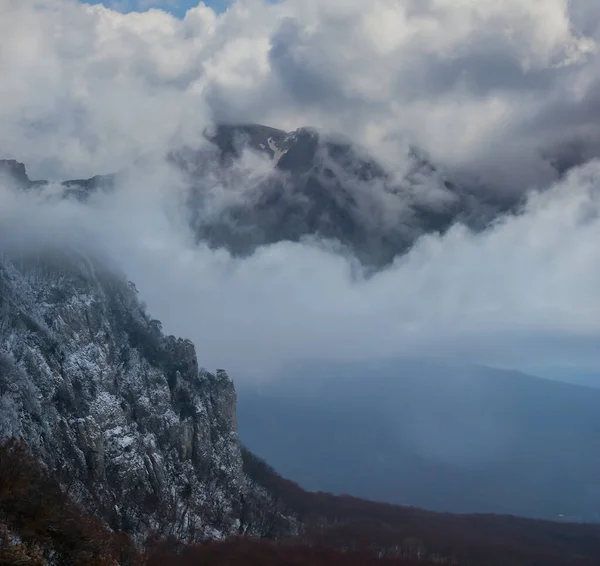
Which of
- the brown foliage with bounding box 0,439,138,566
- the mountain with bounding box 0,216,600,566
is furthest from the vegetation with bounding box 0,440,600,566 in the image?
the mountain with bounding box 0,216,600,566

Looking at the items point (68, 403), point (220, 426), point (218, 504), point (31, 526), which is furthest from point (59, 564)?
point (220, 426)

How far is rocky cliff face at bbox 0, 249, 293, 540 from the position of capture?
414 feet

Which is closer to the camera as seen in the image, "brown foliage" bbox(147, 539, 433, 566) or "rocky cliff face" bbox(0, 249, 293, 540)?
"brown foliage" bbox(147, 539, 433, 566)

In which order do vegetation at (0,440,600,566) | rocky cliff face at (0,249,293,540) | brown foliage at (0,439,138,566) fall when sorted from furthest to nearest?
1. rocky cliff face at (0,249,293,540)
2. vegetation at (0,440,600,566)
3. brown foliage at (0,439,138,566)

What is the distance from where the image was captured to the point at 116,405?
144m

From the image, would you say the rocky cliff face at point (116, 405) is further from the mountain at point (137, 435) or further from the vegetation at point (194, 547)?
the vegetation at point (194, 547)

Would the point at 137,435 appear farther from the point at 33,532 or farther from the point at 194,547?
the point at 33,532

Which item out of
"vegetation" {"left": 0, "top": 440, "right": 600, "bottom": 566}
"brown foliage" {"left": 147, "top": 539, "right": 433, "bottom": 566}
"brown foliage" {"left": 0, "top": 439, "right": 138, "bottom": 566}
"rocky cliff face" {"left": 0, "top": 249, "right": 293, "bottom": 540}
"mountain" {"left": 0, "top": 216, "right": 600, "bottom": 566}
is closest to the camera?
"brown foliage" {"left": 0, "top": 439, "right": 138, "bottom": 566}

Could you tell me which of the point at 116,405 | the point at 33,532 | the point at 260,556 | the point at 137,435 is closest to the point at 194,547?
the point at 260,556

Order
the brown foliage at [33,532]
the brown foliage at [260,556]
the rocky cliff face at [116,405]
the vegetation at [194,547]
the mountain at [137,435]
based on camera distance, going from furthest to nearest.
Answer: the rocky cliff face at [116,405] < the mountain at [137,435] < the brown foliage at [260,556] < the vegetation at [194,547] < the brown foliage at [33,532]

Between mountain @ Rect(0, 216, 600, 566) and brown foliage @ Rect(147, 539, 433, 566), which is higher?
mountain @ Rect(0, 216, 600, 566)

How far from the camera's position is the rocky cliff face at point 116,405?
12606 centimetres


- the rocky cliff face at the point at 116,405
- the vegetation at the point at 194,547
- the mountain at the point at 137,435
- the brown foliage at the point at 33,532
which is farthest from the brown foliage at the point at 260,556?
the brown foliage at the point at 33,532

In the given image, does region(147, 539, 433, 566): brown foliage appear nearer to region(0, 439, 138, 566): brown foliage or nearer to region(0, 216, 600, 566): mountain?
region(0, 216, 600, 566): mountain
